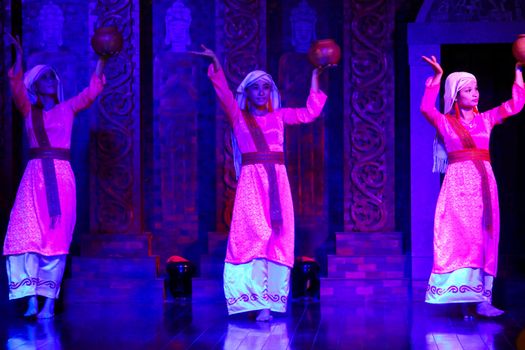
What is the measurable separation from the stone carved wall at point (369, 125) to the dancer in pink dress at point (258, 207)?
0.91 meters

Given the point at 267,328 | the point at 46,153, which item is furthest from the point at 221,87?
the point at 267,328

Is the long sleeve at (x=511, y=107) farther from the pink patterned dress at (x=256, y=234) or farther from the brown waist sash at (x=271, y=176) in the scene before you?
the brown waist sash at (x=271, y=176)

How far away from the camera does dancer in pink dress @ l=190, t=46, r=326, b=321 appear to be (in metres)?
5.30

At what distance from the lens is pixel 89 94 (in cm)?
570

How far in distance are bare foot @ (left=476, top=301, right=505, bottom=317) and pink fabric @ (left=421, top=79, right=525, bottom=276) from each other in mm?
212

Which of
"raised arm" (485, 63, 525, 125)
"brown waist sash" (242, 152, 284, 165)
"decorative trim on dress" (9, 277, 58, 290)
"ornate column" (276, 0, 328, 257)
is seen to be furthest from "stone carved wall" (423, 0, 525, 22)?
"decorative trim on dress" (9, 277, 58, 290)

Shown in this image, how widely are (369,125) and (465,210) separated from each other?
1.34 meters

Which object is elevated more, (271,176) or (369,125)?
(369,125)

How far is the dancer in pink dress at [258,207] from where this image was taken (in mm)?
5301

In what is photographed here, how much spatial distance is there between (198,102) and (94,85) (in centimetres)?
126

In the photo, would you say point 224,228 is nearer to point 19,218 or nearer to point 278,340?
point 19,218

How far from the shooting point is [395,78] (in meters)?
6.54

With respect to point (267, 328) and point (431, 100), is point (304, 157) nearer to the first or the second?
point (431, 100)

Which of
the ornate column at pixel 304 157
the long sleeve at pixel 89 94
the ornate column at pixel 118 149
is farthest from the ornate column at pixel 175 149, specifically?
the long sleeve at pixel 89 94
